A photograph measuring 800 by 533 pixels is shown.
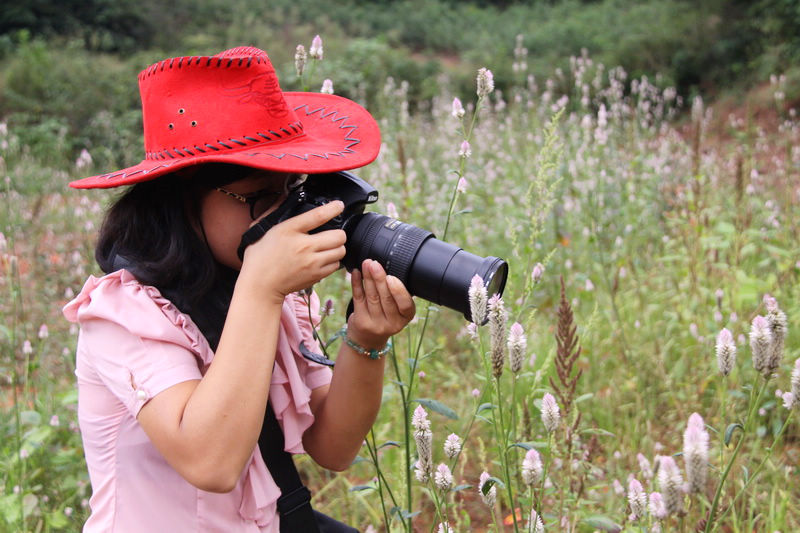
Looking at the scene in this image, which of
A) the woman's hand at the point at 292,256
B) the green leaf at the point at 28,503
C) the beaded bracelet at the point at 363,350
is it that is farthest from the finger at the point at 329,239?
the green leaf at the point at 28,503

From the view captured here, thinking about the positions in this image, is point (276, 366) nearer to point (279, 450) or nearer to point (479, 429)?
point (279, 450)

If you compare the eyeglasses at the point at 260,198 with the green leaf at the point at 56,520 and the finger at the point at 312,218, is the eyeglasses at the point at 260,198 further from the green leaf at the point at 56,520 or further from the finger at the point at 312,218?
the green leaf at the point at 56,520

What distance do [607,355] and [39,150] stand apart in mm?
7107

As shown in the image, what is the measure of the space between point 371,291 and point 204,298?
29cm

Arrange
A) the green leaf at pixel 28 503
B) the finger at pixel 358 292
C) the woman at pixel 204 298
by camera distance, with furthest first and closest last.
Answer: the green leaf at pixel 28 503, the finger at pixel 358 292, the woman at pixel 204 298

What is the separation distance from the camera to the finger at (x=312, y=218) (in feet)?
3.66

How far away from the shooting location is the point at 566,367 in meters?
1.12

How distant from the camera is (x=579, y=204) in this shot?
3.16 m

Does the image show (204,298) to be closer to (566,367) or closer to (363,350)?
(363,350)

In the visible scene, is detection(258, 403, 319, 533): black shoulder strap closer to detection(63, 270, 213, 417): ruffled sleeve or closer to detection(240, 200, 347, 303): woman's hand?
detection(63, 270, 213, 417): ruffled sleeve

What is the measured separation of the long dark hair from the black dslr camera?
0.35 feet

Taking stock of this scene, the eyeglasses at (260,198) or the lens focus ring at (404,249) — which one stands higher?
the eyeglasses at (260,198)

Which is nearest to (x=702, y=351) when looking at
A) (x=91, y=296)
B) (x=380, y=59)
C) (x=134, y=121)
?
(x=91, y=296)

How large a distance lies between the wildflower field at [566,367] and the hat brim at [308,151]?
0.19m
